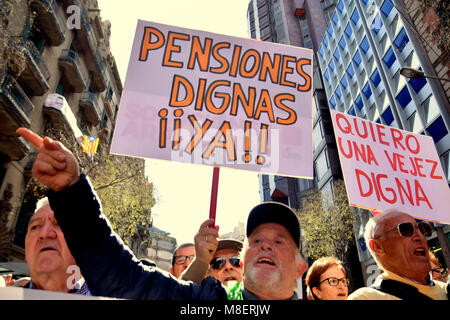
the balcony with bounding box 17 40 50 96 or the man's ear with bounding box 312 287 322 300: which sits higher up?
the balcony with bounding box 17 40 50 96

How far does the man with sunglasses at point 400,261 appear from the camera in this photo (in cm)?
196

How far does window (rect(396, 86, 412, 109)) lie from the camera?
18.6 m

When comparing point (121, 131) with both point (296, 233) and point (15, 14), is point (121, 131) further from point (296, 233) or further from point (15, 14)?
point (15, 14)

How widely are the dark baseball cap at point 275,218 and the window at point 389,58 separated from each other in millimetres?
22136

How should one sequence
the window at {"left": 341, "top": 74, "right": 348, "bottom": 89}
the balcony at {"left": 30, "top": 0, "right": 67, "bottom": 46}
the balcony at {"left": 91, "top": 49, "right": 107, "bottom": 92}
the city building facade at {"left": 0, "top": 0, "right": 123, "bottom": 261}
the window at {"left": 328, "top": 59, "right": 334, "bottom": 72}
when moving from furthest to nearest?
the window at {"left": 328, "top": 59, "right": 334, "bottom": 72} < the window at {"left": 341, "top": 74, "right": 348, "bottom": 89} < the balcony at {"left": 91, "top": 49, "right": 107, "bottom": 92} < the balcony at {"left": 30, "top": 0, "right": 67, "bottom": 46} < the city building facade at {"left": 0, "top": 0, "right": 123, "bottom": 261}

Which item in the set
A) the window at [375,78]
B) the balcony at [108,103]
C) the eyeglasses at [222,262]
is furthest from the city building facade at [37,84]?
the window at [375,78]

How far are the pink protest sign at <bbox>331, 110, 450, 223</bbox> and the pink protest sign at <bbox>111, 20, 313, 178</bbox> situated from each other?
1.27 metres

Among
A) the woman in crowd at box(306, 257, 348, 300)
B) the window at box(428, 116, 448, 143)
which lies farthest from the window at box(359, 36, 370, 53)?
the woman in crowd at box(306, 257, 348, 300)

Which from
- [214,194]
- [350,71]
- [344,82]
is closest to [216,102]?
[214,194]

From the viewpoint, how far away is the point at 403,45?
1917 centimetres

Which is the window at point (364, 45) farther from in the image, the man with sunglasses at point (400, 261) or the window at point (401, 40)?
the man with sunglasses at point (400, 261)

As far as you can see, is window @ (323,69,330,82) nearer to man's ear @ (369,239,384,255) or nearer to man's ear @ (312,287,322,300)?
man's ear @ (312,287,322,300)

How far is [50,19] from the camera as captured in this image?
1570 centimetres
